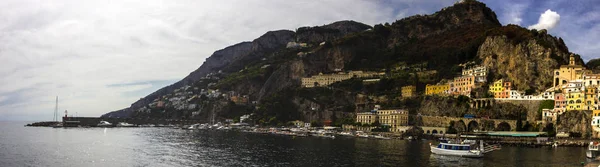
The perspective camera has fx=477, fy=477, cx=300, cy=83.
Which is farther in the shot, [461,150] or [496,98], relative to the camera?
[496,98]

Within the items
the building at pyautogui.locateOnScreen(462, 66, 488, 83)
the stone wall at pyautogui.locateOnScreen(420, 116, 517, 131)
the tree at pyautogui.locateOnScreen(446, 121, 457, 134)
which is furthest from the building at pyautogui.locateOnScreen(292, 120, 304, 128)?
the tree at pyautogui.locateOnScreen(446, 121, 457, 134)

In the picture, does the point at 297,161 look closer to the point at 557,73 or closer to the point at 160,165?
the point at 160,165

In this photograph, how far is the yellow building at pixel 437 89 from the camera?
13482 cm

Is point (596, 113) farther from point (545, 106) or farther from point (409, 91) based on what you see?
point (409, 91)

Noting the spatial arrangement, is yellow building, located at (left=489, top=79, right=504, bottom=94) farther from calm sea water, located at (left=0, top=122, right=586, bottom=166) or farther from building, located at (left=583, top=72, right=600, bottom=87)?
calm sea water, located at (left=0, top=122, right=586, bottom=166)

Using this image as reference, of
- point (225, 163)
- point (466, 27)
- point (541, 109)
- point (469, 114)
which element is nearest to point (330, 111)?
point (469, 114)

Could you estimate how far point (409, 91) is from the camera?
143500 millimetres

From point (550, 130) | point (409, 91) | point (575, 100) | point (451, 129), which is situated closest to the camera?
point (575, 100)

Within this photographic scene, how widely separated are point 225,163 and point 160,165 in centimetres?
820

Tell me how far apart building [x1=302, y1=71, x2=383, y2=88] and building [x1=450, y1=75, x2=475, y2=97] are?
149 ft

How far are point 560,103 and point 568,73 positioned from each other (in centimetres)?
1403

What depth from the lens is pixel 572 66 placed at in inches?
4422

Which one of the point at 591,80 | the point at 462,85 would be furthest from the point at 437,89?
the point at 591,80

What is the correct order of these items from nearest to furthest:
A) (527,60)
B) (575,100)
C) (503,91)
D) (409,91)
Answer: (575,100), (503,91), (527,60), (409,91)
